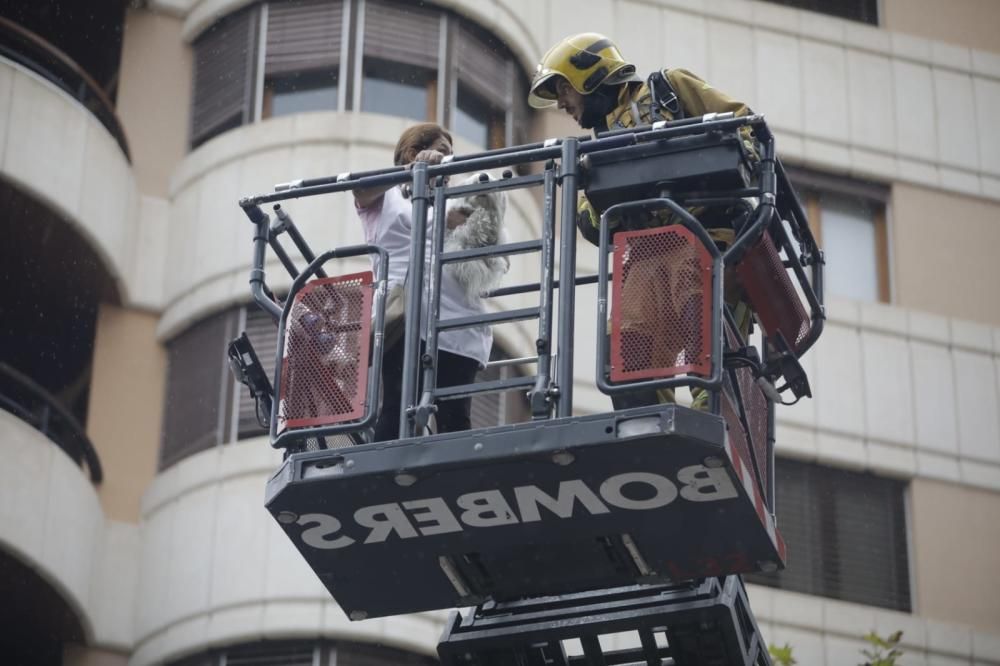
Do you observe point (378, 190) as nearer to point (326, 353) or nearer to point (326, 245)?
point (326, 353)

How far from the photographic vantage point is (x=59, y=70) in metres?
23.1

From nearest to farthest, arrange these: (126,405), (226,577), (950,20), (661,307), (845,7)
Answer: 1. (661,307)
2. (226,577)
3. (126,405)
4. (845,7)
5. (950,20)

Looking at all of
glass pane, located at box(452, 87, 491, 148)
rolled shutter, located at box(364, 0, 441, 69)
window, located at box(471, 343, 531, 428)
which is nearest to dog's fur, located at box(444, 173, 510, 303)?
window, located at box(471, 343, 531, 428)

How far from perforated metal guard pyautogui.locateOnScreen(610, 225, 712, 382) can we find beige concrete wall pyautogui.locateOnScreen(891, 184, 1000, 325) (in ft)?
47.2

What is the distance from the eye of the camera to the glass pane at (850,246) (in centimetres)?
2536

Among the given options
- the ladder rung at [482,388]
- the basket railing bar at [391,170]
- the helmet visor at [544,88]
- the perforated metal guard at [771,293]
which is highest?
the helmet visor at [544,88]

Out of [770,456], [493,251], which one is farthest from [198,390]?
[493,251]

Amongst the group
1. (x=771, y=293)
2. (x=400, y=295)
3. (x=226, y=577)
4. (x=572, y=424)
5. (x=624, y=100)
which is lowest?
(x=572, y=424)

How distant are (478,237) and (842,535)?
12.5 m

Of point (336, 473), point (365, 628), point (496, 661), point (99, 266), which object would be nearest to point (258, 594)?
point (365, 628)

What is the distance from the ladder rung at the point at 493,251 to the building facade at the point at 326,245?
359 inches

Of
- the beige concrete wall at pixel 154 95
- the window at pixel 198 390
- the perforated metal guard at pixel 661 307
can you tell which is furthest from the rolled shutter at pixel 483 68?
the perforated metal guard at pixel 661 307

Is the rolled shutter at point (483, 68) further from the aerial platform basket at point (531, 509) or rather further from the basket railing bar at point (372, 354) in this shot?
the aerial platform basket at point (531, 509)

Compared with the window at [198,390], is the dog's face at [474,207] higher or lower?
lower
